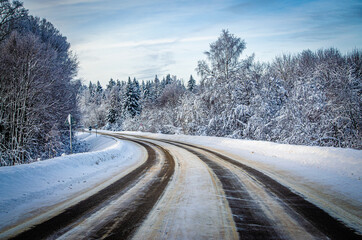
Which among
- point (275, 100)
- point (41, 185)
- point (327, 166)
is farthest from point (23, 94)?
point (275, 100)

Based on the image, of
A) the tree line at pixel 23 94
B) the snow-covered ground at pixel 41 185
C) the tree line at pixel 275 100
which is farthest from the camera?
the tree line at pixel 275 100

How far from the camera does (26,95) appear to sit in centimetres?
1130

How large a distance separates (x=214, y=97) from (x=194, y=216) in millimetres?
18431

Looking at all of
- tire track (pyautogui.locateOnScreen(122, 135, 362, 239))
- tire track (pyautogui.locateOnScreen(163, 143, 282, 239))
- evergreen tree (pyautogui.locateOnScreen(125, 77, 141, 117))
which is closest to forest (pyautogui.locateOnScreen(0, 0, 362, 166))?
tire track (pyautogui.locateOnScreen(122, 135, 362, 239))

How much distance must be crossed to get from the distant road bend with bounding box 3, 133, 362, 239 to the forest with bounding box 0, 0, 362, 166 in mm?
10039

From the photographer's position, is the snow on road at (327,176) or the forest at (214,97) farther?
the forest at (214,97)

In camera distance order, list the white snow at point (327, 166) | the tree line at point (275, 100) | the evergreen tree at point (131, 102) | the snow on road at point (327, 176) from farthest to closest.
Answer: the evergreen tree at point (131, 102) < the tree line at point (275, 100) < the white snow at point (327, 166) < the snow on road at point (327, 176)

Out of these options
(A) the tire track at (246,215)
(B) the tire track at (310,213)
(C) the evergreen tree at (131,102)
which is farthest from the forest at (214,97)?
(C) the evergreen tree at (131,102)

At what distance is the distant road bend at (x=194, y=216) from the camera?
8.60 feet

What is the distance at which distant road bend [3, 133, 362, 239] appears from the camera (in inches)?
103

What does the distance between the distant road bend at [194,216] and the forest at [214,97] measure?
10039mm

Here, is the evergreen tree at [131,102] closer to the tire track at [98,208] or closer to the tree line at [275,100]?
the tree line at [275,100]

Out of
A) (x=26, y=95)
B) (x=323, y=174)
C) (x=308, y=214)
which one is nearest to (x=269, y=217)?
(x=308, y=214)

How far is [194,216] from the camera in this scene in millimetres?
3162
